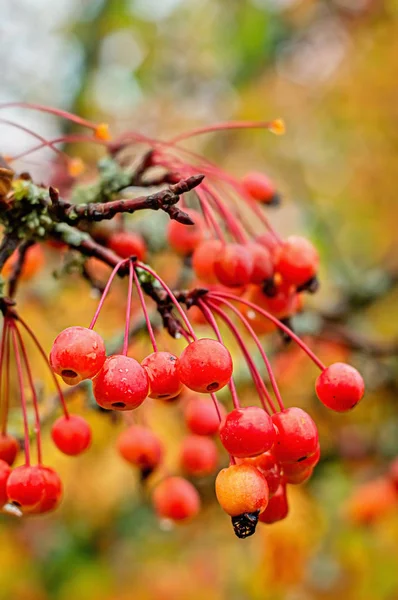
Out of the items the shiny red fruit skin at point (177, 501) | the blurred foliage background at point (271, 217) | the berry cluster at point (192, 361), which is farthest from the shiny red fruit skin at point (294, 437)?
the blurred foliage background at point (271, 217)

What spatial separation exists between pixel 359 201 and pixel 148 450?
3.45m

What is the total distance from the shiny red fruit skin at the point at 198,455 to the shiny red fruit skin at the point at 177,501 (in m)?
0.09

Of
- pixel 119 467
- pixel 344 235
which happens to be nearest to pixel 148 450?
pixel 119 467

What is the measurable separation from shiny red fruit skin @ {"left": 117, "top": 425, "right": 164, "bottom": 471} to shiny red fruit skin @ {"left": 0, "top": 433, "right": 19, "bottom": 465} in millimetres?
355

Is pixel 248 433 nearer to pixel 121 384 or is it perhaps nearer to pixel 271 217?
pixel 121 384

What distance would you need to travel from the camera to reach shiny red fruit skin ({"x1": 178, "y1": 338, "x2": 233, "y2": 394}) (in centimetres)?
99

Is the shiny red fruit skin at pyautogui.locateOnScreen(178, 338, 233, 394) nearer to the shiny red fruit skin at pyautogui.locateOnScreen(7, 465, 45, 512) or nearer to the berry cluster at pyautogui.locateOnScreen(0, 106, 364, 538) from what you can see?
the berry cluster at pyautogui.locateOnScreen(0, 106, 364, 538)

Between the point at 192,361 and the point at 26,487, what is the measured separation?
0.42 m

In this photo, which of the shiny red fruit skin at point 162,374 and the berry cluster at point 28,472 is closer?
the shiny red fruit skin at point 162,374

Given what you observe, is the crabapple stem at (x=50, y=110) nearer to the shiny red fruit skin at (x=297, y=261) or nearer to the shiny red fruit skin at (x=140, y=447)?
the shiny red fruit skin at (x=297, y=261)

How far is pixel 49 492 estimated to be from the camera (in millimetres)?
1199

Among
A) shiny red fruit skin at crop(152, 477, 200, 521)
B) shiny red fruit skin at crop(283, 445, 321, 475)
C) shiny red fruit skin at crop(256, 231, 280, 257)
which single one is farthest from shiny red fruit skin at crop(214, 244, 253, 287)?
shiny red fruit skin at crop(152, 477, 200, 521)

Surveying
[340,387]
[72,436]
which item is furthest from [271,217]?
[340,387]

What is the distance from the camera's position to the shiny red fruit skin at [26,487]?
114cm
